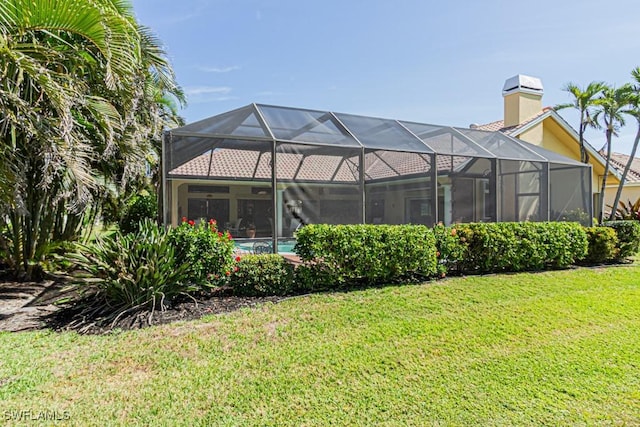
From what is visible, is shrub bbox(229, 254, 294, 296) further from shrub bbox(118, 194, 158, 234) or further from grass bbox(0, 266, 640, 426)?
shrub bbox(118, 194, 158, 234)

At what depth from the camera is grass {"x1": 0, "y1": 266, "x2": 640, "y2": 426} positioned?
321 centimetres

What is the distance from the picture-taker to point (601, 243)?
9750 mm

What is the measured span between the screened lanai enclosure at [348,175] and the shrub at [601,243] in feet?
4.39

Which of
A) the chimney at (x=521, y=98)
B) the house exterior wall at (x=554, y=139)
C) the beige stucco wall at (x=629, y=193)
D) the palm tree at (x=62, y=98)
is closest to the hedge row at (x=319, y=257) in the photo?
the palm tree at (x=62, y=98)

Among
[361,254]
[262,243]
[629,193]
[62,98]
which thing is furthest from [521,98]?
[62,98]

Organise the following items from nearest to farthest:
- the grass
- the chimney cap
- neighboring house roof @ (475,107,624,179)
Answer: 1. the grass
2. neighboring house roof @ (475,107,624,179)
3. the chimney cap

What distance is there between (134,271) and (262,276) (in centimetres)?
199

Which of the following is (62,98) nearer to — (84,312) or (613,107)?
(84,312)

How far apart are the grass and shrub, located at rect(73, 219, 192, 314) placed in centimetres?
82

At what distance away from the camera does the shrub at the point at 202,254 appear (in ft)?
19.9

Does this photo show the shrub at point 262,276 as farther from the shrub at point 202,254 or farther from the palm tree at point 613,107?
the palm tree at point 613,107

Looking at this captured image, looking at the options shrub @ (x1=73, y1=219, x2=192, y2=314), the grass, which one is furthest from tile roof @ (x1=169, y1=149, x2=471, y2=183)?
the grass

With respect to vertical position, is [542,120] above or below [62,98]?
above

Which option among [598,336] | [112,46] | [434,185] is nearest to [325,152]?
[434,185]
